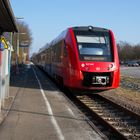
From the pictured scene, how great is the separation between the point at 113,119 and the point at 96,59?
6162mm

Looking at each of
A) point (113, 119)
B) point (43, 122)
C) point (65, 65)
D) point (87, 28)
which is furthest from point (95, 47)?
point (43, 122)

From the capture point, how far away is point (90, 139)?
28.8 ft

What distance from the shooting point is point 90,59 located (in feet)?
59.5

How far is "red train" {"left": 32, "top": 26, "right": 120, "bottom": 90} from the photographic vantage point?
17.8 meters

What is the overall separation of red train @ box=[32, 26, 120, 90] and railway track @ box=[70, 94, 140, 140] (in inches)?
34.1

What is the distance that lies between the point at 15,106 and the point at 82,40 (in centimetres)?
588

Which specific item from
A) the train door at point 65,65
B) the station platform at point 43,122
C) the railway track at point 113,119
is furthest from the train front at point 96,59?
the station platform at point 43,122

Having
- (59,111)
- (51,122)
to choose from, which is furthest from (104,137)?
(59,111)

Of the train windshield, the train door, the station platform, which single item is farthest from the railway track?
the train windshield

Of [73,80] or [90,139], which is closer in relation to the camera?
[90,139]

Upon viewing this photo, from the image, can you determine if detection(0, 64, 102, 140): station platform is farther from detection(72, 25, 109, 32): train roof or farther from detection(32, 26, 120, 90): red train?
detection(72, 25, 109, 32): train roof

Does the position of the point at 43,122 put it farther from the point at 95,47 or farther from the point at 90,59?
the point at 95,47

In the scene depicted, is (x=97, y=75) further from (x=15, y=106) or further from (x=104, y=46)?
(x=15, y=106)

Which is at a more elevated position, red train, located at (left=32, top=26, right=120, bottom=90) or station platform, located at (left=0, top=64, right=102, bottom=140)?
red train, located at (left=32, top=26, right=120, bottom=90)
